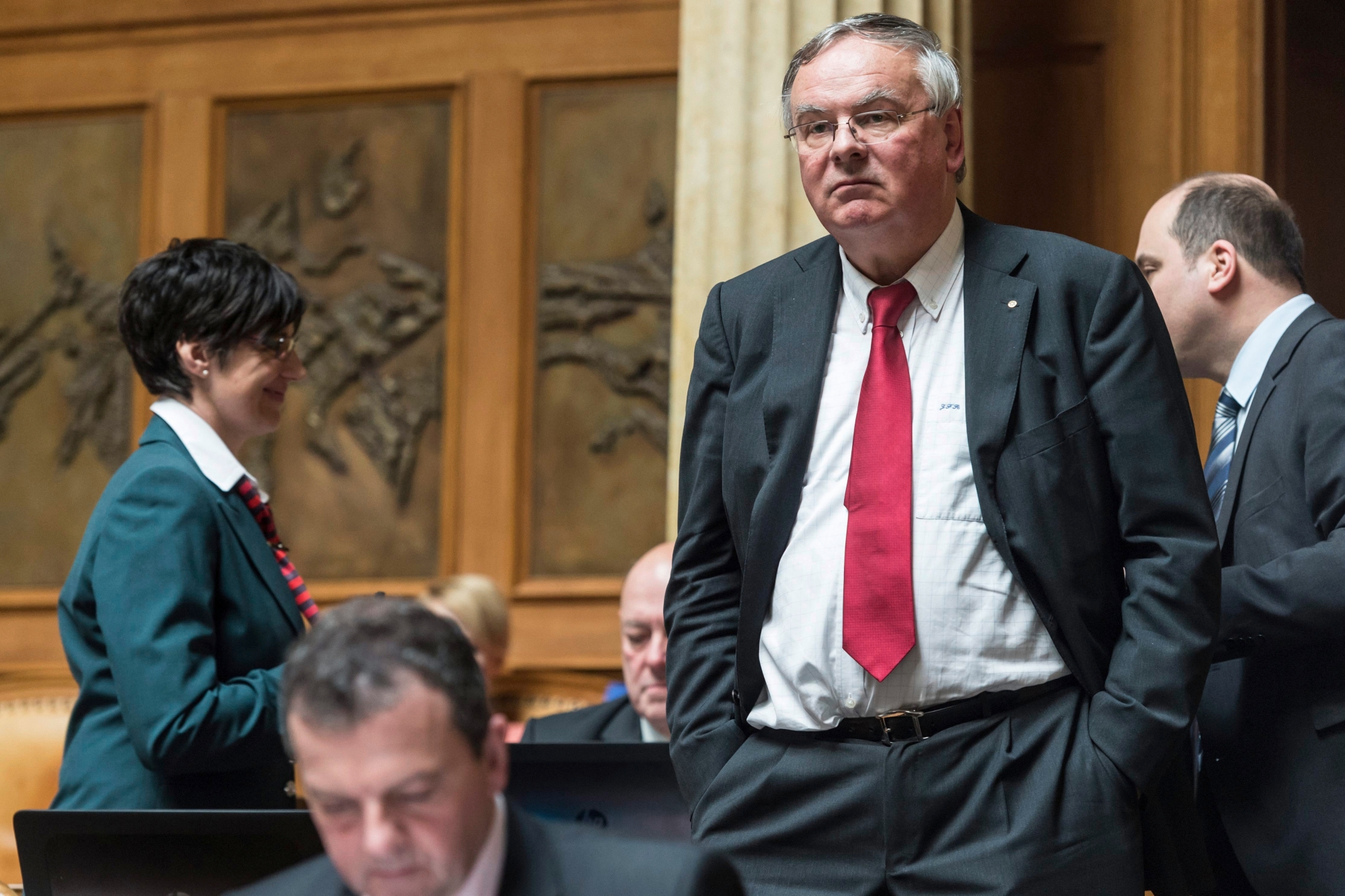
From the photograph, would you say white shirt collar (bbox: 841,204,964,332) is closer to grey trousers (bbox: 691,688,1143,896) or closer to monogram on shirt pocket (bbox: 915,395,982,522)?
monogram on shirt pocket (bbox: 915,395,982,522)

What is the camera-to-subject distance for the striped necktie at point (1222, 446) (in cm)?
259

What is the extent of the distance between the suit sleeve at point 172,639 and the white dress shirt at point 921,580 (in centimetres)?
84

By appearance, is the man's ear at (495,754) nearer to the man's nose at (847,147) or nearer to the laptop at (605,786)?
the man's nose at (847,147)

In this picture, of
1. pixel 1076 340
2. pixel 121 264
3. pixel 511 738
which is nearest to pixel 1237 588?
pixel 1076 340

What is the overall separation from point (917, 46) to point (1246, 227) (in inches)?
35.5

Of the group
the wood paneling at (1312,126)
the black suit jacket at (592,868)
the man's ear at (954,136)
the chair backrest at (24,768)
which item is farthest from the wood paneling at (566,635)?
the black suit jacket at (592,868)

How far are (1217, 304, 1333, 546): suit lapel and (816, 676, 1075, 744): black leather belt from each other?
67cm

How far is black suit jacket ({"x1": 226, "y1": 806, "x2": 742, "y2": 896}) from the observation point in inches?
51.2

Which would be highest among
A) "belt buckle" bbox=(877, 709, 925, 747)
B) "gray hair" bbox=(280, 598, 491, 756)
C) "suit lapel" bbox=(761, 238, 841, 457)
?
"suit lapel" bbox=(761, 238, 841, 457)

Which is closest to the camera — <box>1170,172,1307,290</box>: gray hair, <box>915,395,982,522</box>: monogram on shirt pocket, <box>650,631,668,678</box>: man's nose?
<box>915,395,982,522</box>: monogram on shirt pocket

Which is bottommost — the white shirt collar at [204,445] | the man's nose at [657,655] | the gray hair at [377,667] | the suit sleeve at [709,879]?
the man's nose at [657,655]

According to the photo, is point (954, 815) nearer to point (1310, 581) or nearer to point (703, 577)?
point (703, 577)

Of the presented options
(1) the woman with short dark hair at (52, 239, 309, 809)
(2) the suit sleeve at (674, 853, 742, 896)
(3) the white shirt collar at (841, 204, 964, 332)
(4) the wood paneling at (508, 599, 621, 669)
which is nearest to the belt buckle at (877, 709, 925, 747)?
(3) the white shirt collar at (841, 204, 964, 332)

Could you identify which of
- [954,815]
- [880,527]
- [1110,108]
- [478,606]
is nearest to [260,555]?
[880,527]
